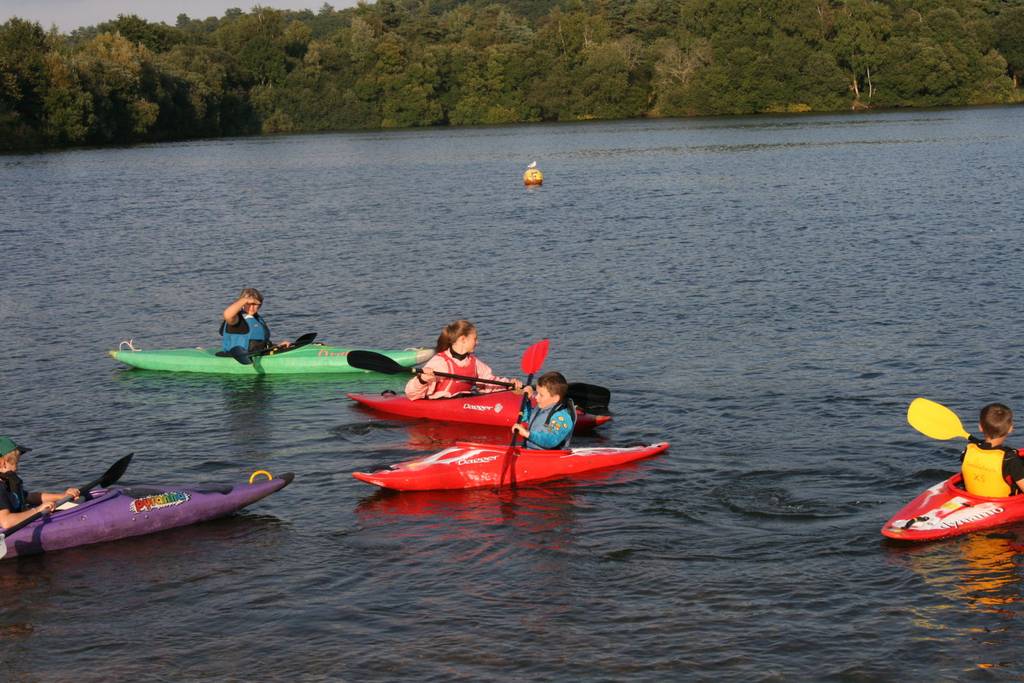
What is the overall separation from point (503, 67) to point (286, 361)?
105347mm

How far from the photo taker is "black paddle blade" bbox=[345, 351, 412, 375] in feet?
51.5

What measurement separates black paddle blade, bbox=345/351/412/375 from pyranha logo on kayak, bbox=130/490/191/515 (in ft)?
14.2

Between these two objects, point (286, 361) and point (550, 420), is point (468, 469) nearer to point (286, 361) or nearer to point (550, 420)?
point (550, 420)

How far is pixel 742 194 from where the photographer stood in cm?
4422

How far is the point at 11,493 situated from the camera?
10.9 metres

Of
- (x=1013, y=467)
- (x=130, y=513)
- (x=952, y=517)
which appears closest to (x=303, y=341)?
(x=130, y=513)

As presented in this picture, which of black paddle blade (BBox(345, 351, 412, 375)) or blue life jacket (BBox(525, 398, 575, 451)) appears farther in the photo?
black paddle blade (BBox(345, 351, 412, 375))

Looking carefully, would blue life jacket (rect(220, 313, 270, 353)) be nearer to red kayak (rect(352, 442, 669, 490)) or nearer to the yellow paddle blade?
red kayak (rect(352, 442, 669, 490))

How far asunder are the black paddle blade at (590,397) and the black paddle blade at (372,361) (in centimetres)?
239

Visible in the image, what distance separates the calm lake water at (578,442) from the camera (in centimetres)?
923

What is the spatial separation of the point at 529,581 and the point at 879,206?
30.2 metres

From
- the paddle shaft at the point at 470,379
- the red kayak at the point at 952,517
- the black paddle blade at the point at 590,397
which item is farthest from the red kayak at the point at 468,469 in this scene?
the red kayak at the point at 952,517

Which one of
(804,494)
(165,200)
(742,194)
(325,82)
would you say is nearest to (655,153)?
(742,194)

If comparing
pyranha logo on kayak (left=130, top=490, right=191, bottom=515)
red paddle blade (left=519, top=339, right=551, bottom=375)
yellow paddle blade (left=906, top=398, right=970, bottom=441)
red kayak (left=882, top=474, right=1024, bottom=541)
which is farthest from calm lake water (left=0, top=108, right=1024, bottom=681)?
red paddle blade (left=519, top=339, right=551, bottom=375)
